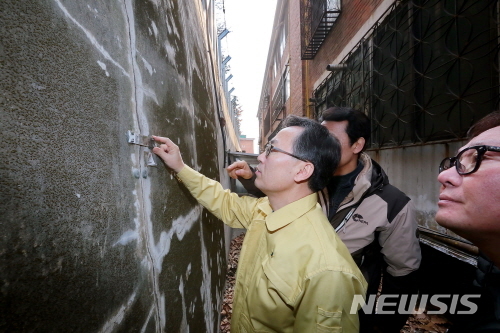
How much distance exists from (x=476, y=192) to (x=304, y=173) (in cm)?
78

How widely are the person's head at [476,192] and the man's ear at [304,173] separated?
641 mm

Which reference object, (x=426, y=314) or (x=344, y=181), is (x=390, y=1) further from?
(x=426, y=314)

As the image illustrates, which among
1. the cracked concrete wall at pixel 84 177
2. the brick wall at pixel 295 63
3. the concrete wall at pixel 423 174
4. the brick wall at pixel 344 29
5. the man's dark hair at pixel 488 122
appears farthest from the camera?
the brick wall at pixel 295 63

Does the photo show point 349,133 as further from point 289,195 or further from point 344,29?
point 344,29

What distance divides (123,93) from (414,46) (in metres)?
4.02

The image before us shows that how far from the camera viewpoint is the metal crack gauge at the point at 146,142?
3.51 feet

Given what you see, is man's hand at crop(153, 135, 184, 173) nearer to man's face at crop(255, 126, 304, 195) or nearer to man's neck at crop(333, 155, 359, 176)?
man's face at crop(255, 126, 304, 195)

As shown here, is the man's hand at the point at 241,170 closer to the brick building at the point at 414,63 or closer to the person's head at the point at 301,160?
the person's head at the point at 301,160

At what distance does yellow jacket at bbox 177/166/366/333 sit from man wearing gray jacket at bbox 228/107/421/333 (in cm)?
63

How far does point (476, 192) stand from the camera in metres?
1.03

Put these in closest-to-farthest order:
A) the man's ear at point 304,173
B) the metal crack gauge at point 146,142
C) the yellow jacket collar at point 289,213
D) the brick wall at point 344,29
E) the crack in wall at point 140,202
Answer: the crack in wall at point 140,202 < the metal crack gauge at point 146,142 < the yellow jacket collar at point 289,213 < the man's ear at point 304,173 < the brick wall at point 344,29

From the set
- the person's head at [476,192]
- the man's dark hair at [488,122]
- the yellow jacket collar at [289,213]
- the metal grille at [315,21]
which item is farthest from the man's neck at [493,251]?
the metal grille at [315,21]

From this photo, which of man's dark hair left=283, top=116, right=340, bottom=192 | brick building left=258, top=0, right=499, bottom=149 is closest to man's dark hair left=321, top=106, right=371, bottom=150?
man's dark hair left=283, top=116, right=340, bottom=192

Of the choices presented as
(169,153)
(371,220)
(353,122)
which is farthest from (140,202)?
(353,122)
